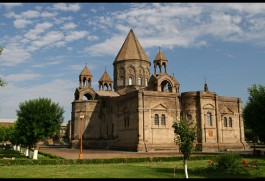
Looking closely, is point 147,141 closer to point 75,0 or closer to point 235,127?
point 235,127

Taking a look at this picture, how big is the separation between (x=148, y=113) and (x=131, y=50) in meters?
19.8

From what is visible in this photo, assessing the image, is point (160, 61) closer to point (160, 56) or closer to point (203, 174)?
point (160, 56)

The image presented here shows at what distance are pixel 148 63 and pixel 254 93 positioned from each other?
30523 millimetres

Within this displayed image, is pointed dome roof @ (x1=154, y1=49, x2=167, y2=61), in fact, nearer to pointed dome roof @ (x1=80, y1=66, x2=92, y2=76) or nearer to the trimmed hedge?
pointed dome roof @ (x1=80, y1=66, x2=92, y2=76)

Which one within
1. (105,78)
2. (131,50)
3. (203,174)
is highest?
(131,50)

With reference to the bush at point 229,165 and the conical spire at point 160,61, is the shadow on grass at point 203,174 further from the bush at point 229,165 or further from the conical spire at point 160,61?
the conical spire at point 160,61

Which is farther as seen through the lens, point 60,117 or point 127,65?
point 127,65

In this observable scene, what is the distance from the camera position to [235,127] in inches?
1746

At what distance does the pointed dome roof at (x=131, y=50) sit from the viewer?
54.8 m

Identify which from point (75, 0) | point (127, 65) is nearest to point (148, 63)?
point (127, 65)

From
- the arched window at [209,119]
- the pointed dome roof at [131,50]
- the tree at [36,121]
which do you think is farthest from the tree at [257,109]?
the pointed dome roof at [131,50]

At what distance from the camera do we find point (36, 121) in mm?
29312

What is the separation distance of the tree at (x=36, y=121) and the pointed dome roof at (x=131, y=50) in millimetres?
26807

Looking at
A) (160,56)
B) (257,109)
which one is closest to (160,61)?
(160,56)
